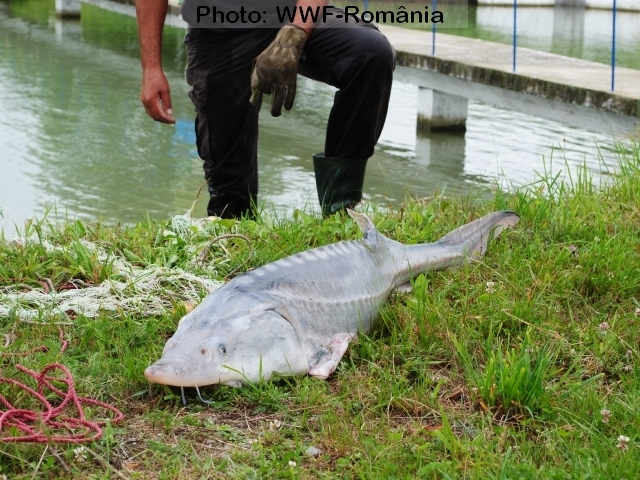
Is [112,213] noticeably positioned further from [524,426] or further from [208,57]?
[524,426]

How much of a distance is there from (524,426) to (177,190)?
18.1 feet

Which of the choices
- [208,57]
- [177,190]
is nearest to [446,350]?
[208,57]

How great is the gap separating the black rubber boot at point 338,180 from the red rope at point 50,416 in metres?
2.33

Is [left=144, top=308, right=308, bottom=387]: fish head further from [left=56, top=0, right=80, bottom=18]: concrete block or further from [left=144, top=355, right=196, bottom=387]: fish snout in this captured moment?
[left=56, top=0, right=80, bottom=18]: concrete block

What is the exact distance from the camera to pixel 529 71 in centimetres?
898

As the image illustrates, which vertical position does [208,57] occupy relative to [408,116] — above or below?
above

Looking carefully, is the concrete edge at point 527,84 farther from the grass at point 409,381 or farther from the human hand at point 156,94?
the human hand at point 156,94

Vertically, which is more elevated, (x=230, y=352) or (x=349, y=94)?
(x=349, y=94)

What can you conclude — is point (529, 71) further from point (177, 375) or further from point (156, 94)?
point (177, 375)

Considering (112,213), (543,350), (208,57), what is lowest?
A: (112,213)

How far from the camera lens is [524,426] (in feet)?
8.59

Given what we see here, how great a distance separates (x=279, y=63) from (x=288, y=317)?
1.85 metres

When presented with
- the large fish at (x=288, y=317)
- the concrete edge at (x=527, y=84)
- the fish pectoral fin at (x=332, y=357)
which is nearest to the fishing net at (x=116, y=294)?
the large fish at (x=288, y=317)

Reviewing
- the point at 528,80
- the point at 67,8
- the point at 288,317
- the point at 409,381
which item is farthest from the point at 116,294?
the point at 67,8
